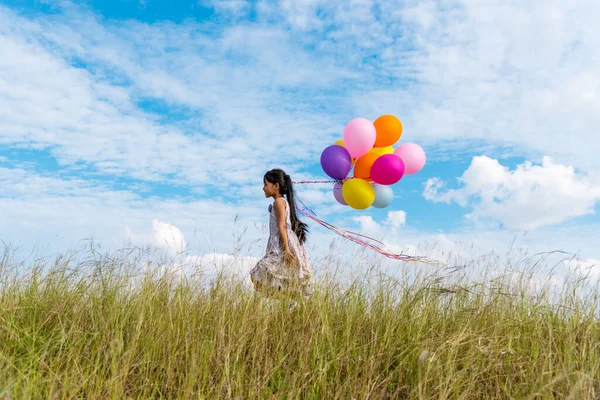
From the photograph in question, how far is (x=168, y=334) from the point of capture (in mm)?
3189

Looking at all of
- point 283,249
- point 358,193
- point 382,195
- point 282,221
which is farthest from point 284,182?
point 382,195

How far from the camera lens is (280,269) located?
4.83m

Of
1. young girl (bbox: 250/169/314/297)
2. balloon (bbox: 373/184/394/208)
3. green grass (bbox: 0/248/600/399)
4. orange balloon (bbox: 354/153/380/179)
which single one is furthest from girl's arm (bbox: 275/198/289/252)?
balloon (bbox: 373/184/394/208)

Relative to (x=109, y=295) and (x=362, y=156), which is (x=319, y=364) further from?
(x=362, y=156)

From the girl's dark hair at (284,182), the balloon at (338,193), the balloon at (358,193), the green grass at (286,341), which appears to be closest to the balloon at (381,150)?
the balloon at (358,193)

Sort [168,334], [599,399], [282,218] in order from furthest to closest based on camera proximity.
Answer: [282,218]
[168,334]
[599,399]

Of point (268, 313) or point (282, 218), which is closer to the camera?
point (268, 313)

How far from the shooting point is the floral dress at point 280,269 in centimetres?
460

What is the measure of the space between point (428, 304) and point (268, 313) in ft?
3.69

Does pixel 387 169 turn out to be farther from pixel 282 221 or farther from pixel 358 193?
pixel 282 221

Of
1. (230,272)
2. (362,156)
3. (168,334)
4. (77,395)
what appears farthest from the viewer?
(362,156)

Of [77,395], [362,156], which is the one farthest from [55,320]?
[362,156]

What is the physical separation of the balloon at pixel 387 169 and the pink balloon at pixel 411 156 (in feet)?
1.35

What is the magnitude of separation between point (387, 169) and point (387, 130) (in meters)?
0.73
